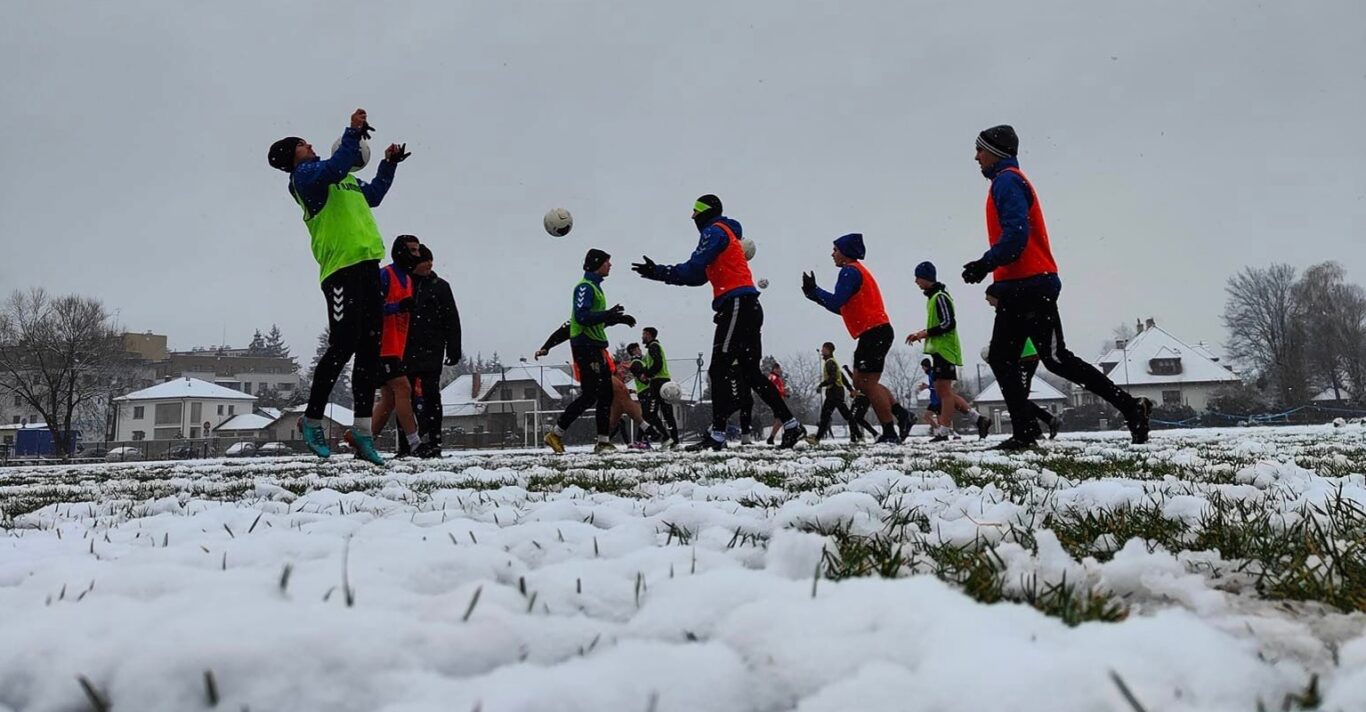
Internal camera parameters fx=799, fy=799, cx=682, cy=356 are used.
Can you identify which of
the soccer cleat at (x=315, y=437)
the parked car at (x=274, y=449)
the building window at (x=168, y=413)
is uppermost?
the building window at (x=168, y=413)

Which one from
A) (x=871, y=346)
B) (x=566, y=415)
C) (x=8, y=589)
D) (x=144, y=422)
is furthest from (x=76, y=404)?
(x=8, y=589)

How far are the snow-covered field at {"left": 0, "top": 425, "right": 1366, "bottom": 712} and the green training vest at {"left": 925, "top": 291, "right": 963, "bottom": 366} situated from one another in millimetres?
7677

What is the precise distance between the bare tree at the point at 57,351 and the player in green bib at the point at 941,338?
44975mm

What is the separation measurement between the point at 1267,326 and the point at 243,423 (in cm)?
8035

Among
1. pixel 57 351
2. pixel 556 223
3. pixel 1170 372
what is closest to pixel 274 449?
pixel 57 351

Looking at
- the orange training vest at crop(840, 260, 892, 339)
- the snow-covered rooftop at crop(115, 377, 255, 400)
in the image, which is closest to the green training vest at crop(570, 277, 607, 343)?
the orange training vest at crop(840, 260, 892, 339)

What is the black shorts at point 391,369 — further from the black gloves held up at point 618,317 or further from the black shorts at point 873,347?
the black shorts at point 873,347

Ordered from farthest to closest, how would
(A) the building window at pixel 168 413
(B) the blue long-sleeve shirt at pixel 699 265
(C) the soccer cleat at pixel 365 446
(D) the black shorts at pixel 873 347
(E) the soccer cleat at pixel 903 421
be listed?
(A) the building window at pixel 168 413, (E) the soccer cleat at pixel 903 421, (D) the black shorts at pixel 873 347, (B) the blue long-sleeve shirt at pixel 699 265, (C) the soccer cleat at pixel 365 446

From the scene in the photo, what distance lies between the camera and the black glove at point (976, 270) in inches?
219

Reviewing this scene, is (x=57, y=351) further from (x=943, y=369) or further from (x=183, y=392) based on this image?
(x=943, y=369)

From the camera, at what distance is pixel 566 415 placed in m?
9.01

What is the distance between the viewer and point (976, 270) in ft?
18.3

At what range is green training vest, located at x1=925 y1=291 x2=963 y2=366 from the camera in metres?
9.71

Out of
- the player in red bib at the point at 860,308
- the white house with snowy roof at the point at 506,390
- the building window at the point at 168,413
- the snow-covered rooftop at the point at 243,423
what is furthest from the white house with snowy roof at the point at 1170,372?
the building window at the point at 168,413
